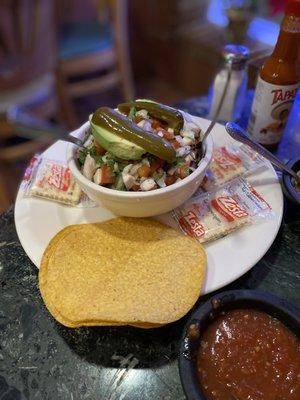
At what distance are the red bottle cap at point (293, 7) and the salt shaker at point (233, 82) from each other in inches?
10.7

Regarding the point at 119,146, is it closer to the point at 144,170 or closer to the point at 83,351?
the point at 144,170

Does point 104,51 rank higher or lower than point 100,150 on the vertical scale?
lower

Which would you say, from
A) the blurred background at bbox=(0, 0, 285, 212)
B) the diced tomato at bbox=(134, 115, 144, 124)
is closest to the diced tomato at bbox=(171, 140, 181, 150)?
the diced tomato at bbox=(134, 115, 144, 124)

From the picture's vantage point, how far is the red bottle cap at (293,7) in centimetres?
91

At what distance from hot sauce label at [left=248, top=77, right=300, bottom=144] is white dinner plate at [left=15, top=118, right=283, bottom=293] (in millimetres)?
156

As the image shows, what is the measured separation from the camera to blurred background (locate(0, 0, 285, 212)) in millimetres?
1749

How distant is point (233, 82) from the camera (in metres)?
1.25

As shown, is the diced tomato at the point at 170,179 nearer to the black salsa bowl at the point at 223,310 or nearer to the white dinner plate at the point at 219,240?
the white dinner plate at the point at 219,240

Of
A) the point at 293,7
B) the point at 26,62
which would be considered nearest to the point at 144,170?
the point at 293,7

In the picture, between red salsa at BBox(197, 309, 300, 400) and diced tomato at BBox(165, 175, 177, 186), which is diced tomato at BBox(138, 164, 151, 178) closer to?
diced tomato at BBox(165, 175, 177, 186)

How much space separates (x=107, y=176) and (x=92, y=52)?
5.56ft

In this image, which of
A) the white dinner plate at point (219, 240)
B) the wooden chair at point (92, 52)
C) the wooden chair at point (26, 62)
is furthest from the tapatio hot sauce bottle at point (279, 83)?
the wooden chair at point (92, 52)

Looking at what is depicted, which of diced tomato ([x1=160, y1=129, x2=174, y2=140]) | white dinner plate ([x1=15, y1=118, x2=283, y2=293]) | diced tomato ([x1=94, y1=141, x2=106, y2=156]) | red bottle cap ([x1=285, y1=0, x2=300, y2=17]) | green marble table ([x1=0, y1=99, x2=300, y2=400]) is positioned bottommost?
green marble table ([x1=0, y1=99, x2=300, y2=400])

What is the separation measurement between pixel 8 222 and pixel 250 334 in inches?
26.4
